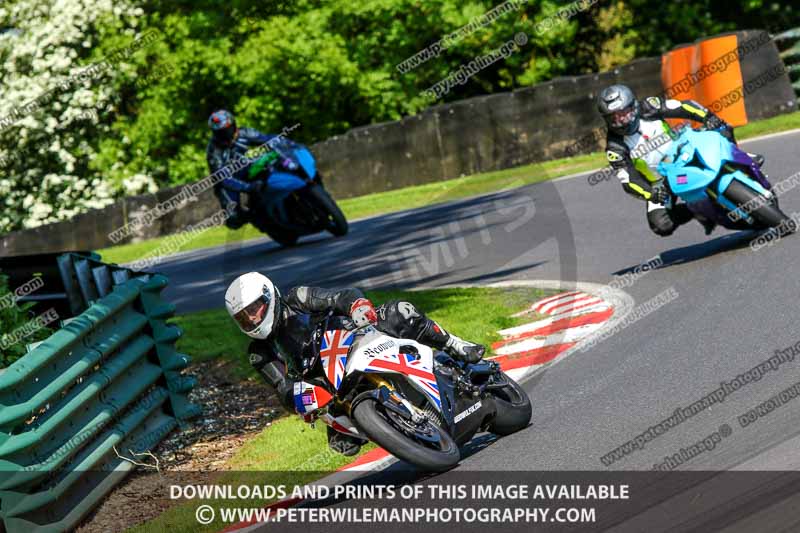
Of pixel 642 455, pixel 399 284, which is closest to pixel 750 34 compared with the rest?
pixel 399 284

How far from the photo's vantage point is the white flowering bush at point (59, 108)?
30.2m

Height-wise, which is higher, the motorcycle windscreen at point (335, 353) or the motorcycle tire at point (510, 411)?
the motorcycle windscreen at point (335, 353)

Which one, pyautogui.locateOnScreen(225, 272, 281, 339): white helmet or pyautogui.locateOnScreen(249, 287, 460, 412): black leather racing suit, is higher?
pyautogui.locateOnScreen(225, 272, 281, 339): white helmet

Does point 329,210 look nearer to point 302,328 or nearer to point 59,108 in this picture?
point 302,328

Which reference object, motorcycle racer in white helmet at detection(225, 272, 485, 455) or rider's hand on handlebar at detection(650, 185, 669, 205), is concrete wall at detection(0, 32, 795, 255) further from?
motorcycle racer in white helmet at detection(225, 272, 485, 455)

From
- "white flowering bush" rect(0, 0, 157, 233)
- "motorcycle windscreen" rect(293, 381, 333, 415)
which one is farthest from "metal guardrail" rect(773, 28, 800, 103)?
"white flowering bush" rect(0, 0, 157, 233)

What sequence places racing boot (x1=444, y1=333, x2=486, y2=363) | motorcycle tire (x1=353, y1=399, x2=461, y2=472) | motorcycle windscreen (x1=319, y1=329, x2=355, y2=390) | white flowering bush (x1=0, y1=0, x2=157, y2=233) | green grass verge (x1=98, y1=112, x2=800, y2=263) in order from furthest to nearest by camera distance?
1. white flowering bush (x1=0, y1=0, x2=157, y2=233)
2. green grass verge (x1=98, y1=112, x2=800, y2=263)
3. racing boot (x1=444, y1=333, x2=486, y2=363)
4. motorcycle windscreen (x1=319, y1=329, x2=355, y2=390)
5. motorcycle tire (x1=353, y1=399, x2=461, y2=472)

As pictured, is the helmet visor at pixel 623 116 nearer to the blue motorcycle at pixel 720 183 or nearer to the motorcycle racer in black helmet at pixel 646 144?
the motorcycle racer in black helmet at pixel 646 144

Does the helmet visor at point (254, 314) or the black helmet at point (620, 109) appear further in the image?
the black helmet at point (620, 109)

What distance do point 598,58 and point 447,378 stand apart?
25.0m

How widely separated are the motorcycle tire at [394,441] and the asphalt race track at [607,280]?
0.41 m

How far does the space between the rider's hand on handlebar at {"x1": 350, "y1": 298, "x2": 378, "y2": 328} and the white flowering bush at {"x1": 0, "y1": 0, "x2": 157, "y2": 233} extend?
2400 cm

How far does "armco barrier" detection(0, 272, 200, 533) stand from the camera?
707 cm

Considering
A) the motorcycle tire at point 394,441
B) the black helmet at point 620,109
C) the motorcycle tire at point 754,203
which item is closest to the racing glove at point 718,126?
the motorcycle tire at point 754,203
